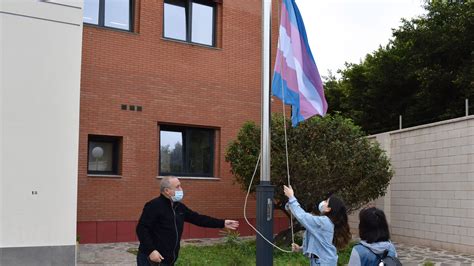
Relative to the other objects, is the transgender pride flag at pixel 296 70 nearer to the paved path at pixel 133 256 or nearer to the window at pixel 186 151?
the paved path at pixel 133 256

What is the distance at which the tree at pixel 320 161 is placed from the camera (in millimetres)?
11719

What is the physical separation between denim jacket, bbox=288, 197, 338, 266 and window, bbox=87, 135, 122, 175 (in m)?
9.70

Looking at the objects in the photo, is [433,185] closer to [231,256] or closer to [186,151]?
[231,256]

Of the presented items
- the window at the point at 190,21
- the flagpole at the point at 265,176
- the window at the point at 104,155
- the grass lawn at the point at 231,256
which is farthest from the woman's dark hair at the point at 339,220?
the window at the point at 190,21

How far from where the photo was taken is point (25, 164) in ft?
23.6

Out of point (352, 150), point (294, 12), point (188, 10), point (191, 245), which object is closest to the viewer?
point (294, 12)

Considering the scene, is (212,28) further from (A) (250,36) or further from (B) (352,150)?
(B) (352,150)

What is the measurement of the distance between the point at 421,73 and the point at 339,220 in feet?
72.7

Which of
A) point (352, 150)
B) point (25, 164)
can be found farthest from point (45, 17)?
point (352, 150)

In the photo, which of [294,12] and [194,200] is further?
[194,200]

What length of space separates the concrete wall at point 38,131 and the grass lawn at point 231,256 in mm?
3461

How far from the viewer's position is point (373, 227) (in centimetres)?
385

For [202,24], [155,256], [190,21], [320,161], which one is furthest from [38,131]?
[202,24]

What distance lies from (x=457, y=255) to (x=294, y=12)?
821cm
